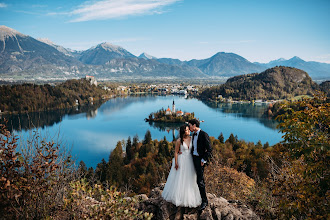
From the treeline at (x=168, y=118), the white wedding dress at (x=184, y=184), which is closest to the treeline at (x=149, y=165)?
the white wedding dress at (x=184, y=184)

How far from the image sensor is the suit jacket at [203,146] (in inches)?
137

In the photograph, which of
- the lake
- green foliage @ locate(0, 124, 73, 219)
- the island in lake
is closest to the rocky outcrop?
green foliage @ locate(0, 124, 73, 219)

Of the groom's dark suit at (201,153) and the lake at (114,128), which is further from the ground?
the groom's dark suit at (201,153)

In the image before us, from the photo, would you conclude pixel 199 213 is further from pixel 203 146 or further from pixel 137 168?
pixel 137 168

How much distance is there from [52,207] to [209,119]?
46660 mm

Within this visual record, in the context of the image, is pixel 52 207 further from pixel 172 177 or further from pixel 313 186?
pixel 313 186

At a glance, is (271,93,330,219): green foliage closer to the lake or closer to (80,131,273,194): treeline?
(80,131,273,194): treeline

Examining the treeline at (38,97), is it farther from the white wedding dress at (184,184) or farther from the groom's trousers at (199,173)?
the groom's trousers at (199,173)

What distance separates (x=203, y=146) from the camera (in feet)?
11.5

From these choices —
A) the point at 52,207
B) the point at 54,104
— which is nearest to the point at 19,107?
the point at 54,104

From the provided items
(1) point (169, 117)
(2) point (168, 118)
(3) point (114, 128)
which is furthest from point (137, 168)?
(2) point (168, 118)

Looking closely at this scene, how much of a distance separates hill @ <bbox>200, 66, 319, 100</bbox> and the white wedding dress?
83.0m

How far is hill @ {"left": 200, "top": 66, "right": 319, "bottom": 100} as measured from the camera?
84.4 metres

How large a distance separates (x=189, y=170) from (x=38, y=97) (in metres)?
66.9
